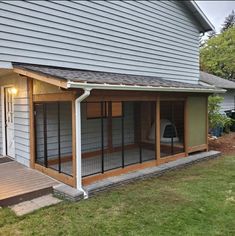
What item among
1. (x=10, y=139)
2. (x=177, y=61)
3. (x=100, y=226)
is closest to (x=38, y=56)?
(x=10, y=139)

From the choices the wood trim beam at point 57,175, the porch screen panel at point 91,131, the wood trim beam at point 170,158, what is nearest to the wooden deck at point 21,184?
the wood trim beam at point 57,175

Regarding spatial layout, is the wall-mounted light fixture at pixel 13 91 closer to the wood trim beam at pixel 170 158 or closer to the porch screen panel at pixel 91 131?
the porch screen panel at pixel 91 131

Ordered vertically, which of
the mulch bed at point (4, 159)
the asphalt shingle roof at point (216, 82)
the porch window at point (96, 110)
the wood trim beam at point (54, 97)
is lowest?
the mulch bed at point (4, 159)

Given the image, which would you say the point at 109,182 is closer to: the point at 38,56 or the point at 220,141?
the point at 38,56

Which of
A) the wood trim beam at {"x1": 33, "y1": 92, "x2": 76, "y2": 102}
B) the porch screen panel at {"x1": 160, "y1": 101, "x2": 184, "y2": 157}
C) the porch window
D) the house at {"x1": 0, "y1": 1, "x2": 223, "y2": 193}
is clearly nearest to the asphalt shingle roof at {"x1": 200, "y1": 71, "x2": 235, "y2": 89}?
the house at {"x1": 0, "y1": 1, "x2": 223, "y2": 193}

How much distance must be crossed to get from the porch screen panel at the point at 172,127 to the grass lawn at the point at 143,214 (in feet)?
8.80

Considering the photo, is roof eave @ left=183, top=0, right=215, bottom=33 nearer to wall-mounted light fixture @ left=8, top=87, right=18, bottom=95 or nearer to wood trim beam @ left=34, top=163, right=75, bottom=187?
wall-mounted light fixture @ left=8, top=87, right=18, bottom=95

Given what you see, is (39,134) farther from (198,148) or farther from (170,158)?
(198,148)

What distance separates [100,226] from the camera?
14.4ft

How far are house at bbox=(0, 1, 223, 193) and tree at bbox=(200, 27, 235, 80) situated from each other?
54.1 feet

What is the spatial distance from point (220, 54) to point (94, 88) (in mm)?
24668

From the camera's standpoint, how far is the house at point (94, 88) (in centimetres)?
639

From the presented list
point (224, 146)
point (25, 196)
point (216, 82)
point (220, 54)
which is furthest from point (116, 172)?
point (220, 54)

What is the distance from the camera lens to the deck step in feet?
17.2
